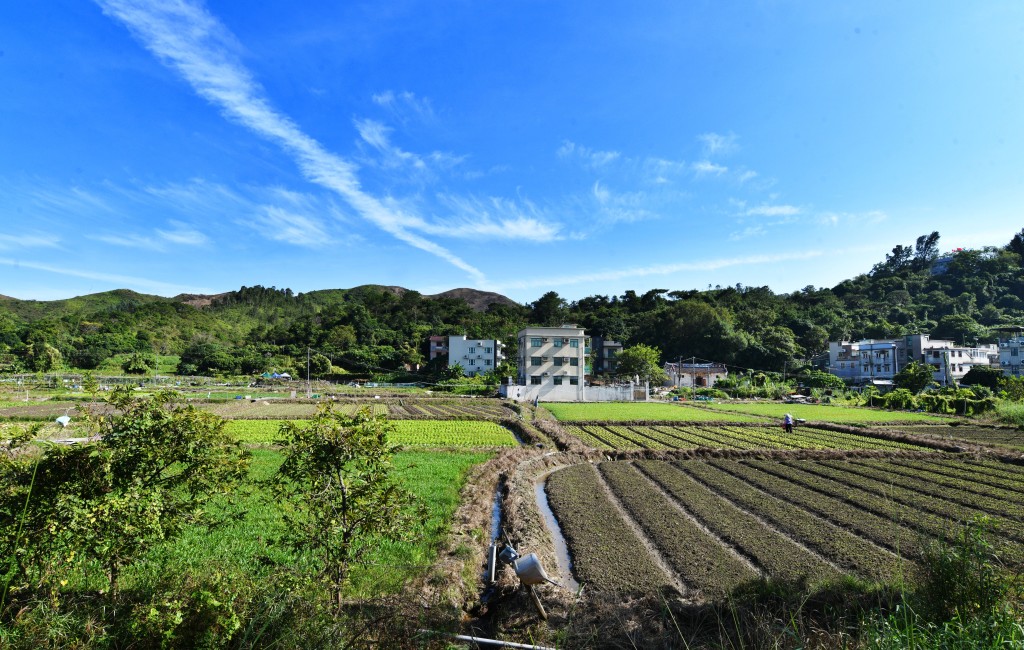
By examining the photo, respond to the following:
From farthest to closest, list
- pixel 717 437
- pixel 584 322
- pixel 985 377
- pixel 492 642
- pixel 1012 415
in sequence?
pixel 584 322
pixel 985 377
pixel 1012 415
pixel 717 437
pixel 492 642

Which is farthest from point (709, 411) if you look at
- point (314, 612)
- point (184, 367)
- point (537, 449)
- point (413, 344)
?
point (184, 367)

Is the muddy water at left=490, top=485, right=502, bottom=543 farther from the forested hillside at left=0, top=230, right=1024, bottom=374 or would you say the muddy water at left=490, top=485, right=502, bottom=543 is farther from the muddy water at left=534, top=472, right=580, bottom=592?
the forested hillside at left=0, top=230, right=1024, bottom=374

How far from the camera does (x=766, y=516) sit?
39.2ft

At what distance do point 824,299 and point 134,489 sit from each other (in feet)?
416

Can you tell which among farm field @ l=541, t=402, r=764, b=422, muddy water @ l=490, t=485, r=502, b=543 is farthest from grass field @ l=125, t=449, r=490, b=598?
farm field @ l=541, t=402, r=764, b=422

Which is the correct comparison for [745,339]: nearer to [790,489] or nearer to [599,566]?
[790,489]

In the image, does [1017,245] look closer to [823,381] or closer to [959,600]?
[823,381]

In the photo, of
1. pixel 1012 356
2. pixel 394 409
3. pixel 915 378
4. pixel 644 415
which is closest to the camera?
pixel 644 415

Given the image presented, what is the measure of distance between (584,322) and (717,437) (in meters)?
76.8

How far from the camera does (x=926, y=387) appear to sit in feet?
179

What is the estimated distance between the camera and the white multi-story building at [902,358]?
66.6 metres

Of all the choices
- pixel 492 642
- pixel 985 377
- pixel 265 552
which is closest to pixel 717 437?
pixel 265 552

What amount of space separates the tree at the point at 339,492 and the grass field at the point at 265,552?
0.93 ft

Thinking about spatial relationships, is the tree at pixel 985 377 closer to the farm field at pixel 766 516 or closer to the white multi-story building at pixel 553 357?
the white multi-story building at pixel 553 357
